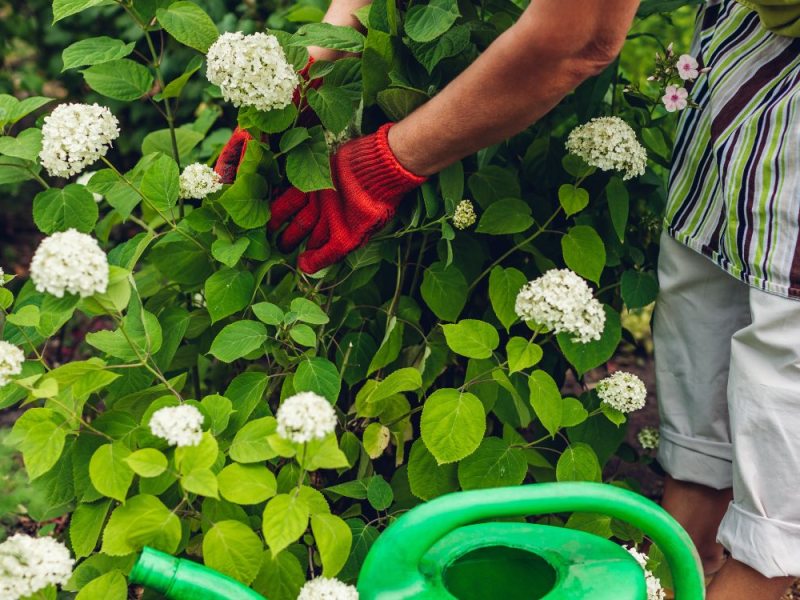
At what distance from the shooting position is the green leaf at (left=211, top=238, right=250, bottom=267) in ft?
4.56

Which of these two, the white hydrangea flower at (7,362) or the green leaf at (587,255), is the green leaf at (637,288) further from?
the white hydrangea flower at (7,362)

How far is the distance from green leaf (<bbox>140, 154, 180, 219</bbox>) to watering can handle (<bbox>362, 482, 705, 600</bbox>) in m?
0.71

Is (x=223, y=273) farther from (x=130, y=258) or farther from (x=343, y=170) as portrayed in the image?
(x=343, y=170)

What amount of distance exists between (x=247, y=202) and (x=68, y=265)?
0.46m

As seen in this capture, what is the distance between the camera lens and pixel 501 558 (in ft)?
3.63

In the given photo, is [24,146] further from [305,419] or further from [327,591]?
[327,591]

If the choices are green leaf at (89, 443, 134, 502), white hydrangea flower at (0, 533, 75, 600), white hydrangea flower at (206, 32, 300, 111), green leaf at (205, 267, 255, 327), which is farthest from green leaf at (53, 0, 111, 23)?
white hydrangea flower at (0, 533, 75, 600)

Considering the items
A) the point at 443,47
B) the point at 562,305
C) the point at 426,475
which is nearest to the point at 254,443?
the point at 426,475

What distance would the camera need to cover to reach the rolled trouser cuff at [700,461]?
1635 mm

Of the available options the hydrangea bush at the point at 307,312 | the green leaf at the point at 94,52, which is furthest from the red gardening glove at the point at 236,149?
the green leaf at the point at 94,52

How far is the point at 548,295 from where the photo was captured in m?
1.26

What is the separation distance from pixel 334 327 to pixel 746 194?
74 centimetres

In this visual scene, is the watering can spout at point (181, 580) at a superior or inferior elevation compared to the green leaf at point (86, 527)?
superior

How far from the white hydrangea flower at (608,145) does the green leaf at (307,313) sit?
52cm
